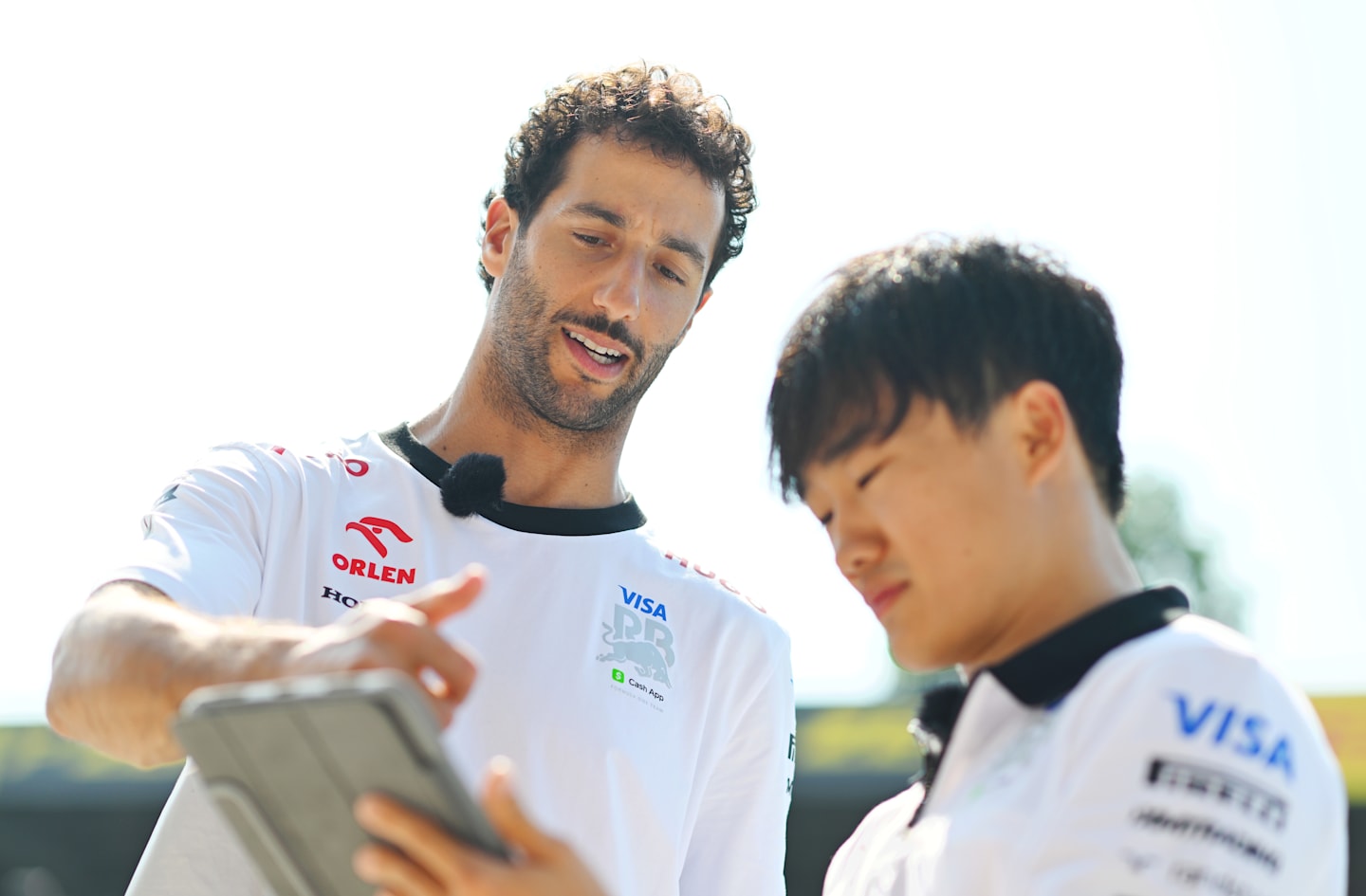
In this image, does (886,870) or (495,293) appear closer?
(886,870)

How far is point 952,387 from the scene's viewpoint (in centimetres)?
185

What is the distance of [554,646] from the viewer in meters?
2.89

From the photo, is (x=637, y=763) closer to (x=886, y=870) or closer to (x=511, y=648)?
(x=511, y=648)

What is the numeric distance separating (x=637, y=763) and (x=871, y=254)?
1244 mm

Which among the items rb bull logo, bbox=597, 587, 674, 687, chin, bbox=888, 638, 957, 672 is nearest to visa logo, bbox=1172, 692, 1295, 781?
chin, bbox=888, 638, 957, 672

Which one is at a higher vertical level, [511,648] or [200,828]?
[511,648]

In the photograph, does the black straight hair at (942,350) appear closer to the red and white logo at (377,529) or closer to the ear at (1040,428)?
the ear at (1040,428)

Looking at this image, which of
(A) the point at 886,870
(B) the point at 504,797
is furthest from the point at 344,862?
(A) the point at 886,870

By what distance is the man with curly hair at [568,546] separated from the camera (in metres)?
2.73

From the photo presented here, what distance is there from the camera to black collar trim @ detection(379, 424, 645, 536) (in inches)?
120

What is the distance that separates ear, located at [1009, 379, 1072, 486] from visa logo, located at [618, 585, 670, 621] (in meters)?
1.35

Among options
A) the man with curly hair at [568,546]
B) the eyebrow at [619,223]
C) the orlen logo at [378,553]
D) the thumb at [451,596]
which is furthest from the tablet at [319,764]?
the eyebrow at [619,223]

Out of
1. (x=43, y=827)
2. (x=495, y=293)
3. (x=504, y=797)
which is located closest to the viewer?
(x=504, y=797)

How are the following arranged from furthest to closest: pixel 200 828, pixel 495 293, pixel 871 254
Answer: pixel 495 293 < pixel 200 828 < pixel 871 254
